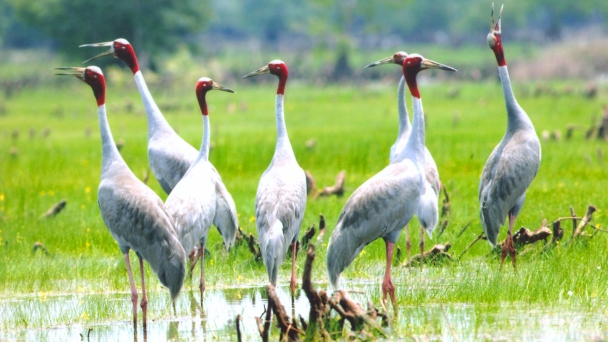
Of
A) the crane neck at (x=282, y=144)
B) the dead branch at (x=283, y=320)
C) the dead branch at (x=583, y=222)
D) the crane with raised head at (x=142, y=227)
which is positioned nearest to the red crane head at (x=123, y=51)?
the crane neck at (x=282, y=144)

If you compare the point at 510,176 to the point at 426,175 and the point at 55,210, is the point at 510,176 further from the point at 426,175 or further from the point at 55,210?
the point at 55,210

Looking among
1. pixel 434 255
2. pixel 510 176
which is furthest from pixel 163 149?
pixel 510 176

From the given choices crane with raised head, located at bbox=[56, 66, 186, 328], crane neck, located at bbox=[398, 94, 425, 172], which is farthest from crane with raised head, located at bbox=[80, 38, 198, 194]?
crane neck, located at bbox=[398, 94, 425, 172]

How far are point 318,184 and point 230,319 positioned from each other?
23.2ft

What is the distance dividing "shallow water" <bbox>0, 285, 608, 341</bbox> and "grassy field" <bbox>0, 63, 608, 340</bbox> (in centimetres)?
6

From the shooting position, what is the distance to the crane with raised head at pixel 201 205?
8.16 m

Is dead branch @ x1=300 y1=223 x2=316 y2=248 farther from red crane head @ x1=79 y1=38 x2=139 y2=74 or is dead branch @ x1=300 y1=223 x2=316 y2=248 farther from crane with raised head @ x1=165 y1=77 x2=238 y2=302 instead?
red crane head @ x1=79 y1=38 x2=139 y2=74

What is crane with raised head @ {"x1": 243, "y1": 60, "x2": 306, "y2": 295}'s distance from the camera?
7836mm

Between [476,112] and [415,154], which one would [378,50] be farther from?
[415,154]

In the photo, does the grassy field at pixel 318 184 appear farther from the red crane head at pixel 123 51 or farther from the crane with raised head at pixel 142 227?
the red crane head at pixel 123 51

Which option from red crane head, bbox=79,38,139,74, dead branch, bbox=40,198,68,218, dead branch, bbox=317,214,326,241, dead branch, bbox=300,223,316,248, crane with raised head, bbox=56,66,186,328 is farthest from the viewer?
dead branch, bbox=40,198,68,218

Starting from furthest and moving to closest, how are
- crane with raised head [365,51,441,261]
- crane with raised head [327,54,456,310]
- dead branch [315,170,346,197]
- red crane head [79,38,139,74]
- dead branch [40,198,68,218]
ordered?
1. dead branch [315,170,346,197]
2. dead branch [40,198,68,218]
3. red crane head [79,38,139,74]
4. crane with raised head [365,51,441,261]
5. crane with raised head [327,54,456,310]

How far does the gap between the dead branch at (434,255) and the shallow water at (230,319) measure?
0.81m

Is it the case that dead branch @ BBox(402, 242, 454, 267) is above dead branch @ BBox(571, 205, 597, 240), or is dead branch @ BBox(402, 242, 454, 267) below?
below
